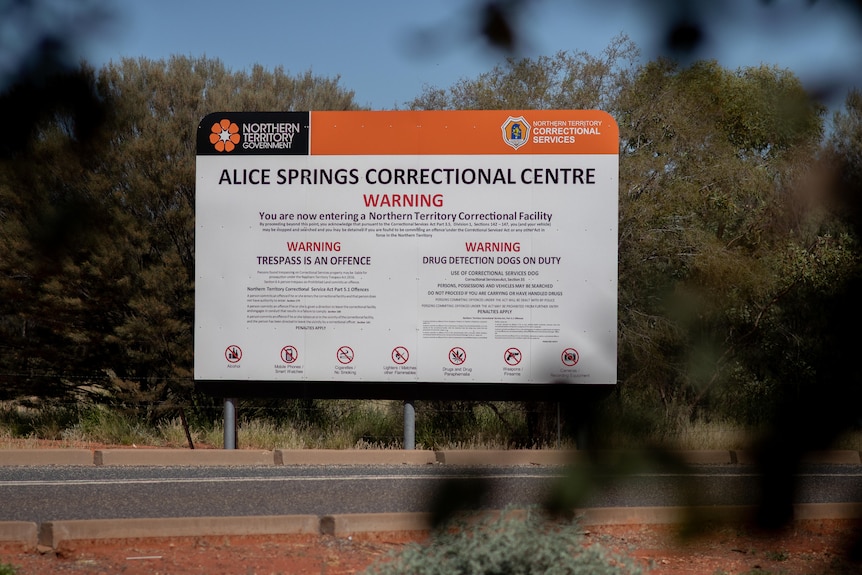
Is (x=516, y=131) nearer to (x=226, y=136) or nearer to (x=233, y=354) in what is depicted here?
(x=226, y=136)

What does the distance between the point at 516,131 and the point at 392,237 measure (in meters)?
1.59

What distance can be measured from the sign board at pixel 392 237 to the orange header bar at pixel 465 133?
0.04ft

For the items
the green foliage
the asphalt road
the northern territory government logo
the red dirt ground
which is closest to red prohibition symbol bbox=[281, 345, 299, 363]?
the asphalt road

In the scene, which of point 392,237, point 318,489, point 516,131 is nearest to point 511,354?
point 392,237

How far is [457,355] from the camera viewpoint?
1055cm

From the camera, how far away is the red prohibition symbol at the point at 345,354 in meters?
10.7

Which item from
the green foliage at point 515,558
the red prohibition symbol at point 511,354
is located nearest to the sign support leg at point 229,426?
the red prohibition symbol at point 511,354

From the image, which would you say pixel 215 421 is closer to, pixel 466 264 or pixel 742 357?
pixel 466 264

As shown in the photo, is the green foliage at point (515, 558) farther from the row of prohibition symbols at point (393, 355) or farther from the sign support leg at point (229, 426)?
the sign support leg at point (229, 426)

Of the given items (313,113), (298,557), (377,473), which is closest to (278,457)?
(377,473)

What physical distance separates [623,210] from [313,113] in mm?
3880

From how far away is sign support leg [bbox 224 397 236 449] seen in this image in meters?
10.7

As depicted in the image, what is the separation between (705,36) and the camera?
103cm

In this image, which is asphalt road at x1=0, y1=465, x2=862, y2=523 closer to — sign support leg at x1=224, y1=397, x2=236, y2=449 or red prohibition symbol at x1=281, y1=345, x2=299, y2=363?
sign support leg at x1=224, y1=397, x2=236, y2=449
